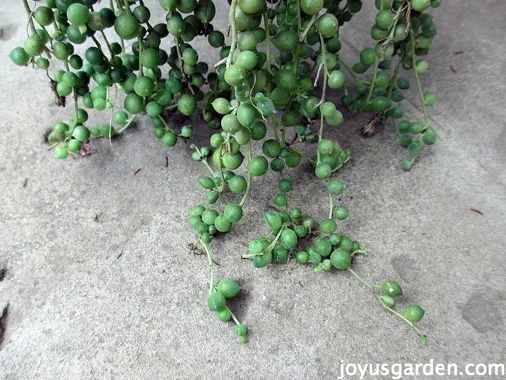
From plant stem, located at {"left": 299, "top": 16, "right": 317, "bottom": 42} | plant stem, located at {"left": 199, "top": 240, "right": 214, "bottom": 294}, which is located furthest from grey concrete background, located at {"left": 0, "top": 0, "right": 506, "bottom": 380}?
plant stem, located at {"left": 299, "top": 16, "right": 317, "bottom": 42}

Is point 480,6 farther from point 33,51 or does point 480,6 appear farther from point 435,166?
point 33,51

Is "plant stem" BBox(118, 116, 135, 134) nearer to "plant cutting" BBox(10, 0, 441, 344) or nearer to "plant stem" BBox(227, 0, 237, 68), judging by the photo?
"plant cutting" BBox(10, 0, 441, 344)

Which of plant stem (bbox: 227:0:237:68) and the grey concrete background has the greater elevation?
plant stem (bbox: 227:0:237:68)

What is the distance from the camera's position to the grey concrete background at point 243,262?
33.5 inches

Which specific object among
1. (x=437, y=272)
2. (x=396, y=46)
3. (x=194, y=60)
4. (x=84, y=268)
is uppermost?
(x=194, y=60)

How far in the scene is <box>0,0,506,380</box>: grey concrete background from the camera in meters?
0.85

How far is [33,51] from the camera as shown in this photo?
91 cm

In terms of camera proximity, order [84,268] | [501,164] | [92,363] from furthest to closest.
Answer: [501,164], [84,268], [92,363]

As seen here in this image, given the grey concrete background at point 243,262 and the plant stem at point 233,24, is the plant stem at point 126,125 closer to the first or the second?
the grey concrete background at point 243,262

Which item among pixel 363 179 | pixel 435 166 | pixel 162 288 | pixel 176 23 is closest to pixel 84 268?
pixel 162 288

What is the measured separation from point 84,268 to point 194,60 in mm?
485

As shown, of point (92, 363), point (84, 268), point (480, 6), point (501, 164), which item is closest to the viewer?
point (92, 363)

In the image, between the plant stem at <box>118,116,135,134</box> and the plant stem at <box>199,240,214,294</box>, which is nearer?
the plant stem at <box>199,240,214,294</box>

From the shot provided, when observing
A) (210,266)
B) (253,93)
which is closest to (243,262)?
(210,266)
